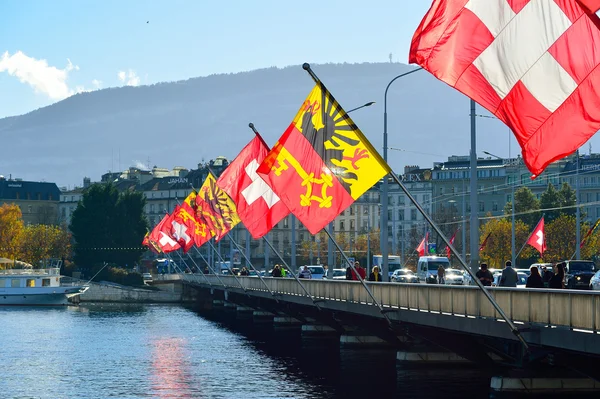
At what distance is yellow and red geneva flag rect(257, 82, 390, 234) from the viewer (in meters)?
37.5

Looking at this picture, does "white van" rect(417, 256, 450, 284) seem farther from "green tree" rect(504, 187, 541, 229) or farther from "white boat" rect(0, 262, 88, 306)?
"green tree" rect(504, 187, 541, 229)

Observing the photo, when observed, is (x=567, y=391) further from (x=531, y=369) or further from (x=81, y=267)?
(x=81, y=267)

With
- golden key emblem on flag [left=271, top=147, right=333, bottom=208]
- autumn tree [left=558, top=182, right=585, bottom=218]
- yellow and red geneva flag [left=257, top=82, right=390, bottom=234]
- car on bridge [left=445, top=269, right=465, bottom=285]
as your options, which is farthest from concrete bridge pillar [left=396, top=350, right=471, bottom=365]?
autumn tree [left=558, top=182, right=585, bottom=218]

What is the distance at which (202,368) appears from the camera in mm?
54844

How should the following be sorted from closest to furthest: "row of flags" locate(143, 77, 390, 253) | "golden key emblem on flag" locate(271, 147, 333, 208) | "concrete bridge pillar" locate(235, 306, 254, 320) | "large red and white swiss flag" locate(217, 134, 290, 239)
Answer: "row of flags" locate(143, 77, 390, 253)
"golden key emblem on flag" locate(271, 147, 333, 208)
"large red and white swiss flag" locate(217, 134, 290, 239)
"concrete bridge pillar" locate(235, 306, 254, 320)

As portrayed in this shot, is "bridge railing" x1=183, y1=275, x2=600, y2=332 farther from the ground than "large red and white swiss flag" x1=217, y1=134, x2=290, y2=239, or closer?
closer

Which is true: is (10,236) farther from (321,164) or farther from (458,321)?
(458,321)

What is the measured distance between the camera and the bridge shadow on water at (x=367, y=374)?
42.5 meters

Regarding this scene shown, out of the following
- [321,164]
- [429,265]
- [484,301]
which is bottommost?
[484,301]

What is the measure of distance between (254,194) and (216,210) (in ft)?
71.1

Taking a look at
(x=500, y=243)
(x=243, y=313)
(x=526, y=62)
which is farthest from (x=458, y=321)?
(x=500, y=243)

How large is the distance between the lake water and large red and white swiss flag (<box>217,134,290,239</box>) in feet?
19.6

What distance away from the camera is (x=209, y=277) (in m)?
117

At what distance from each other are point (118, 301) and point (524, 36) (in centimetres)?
12851
